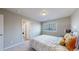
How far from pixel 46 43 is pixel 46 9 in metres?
Result: 0.64

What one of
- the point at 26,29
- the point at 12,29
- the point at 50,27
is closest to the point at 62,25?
the point at 50,27

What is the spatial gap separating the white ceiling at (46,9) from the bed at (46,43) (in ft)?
1.23

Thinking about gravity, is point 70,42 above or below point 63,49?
above

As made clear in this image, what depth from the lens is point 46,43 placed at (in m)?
1.72

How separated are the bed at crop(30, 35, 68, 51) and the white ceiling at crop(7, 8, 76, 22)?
0.37 meters

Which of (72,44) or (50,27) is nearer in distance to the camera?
(72,44)

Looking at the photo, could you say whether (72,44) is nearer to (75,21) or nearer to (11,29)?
(75,21)

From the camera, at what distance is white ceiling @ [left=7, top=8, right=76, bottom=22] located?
1.62 m

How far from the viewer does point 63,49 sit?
1610 millimetres

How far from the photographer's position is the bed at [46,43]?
1.63 m

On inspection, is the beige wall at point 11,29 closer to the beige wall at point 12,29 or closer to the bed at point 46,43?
the beige wall at point 12,29
